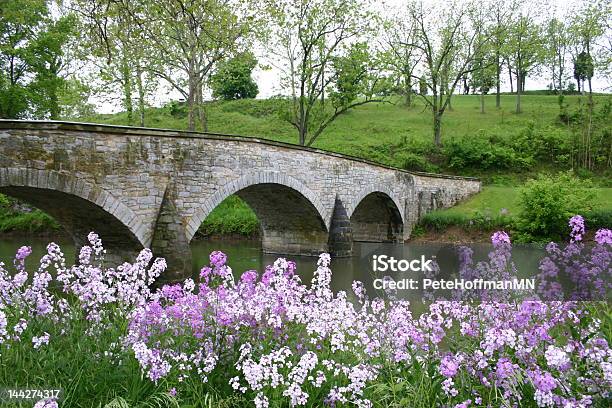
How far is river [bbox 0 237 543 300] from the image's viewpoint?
14.1 m

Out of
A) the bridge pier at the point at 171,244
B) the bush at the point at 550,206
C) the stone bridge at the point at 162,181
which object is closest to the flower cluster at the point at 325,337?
the stone bridge at the point at 162,181

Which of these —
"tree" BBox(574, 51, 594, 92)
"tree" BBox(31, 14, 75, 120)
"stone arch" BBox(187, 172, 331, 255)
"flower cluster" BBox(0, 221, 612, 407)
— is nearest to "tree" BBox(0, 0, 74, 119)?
"tree" BBox(31, 14, 75, 120)

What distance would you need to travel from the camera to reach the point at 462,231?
75.2 ft

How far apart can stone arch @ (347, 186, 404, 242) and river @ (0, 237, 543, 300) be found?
1.85ft

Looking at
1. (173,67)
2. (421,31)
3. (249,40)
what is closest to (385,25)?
(421,31)

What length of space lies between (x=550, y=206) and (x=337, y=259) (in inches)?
305

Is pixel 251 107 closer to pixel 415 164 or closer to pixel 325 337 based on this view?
pixel 415 164

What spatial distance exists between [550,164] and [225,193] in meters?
23.0

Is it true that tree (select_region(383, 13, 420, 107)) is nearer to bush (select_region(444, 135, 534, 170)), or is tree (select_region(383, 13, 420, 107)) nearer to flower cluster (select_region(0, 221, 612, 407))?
bush (select_region(444, 135, 534, 170))

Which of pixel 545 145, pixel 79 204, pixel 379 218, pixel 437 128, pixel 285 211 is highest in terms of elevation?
pixel 437 128

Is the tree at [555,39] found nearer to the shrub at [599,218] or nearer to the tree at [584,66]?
the tree at [584,66]

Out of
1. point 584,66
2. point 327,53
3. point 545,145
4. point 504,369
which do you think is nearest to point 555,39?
point 584,66

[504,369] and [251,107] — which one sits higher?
[251,107]

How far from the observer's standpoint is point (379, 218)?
24.1 meters
